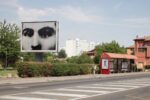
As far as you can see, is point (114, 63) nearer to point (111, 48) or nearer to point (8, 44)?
point (8, 44)

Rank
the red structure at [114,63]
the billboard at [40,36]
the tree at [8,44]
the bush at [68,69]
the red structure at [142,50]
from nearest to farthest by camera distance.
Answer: the bush at [68,69], the billboard at [40,36], the red structure at [114,63], the tree at [8,44], the red structure at [142,50]

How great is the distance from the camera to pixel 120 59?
55.2 m

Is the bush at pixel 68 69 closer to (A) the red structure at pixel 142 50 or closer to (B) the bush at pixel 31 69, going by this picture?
(B) the bush at pixel 31 69

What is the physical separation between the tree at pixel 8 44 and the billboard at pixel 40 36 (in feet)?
96.6

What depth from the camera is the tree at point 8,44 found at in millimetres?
72750

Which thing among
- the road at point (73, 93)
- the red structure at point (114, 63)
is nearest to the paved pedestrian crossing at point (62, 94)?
the road at point (73, 93)

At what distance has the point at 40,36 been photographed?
1693 inches

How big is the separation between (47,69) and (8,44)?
34806mm

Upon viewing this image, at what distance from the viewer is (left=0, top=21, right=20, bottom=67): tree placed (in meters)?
72.8

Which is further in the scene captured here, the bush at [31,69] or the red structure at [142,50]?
the red structure at [142,50]

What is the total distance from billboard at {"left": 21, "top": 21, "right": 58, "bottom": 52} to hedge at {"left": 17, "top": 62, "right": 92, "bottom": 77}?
2.31 m

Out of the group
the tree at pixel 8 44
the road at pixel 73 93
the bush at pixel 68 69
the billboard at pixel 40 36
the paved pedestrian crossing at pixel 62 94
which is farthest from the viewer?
the tree at pixel 8 44

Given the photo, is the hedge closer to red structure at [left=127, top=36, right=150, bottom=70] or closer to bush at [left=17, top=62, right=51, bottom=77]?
bush at [left=17, top=62, right=51, bottom=77]

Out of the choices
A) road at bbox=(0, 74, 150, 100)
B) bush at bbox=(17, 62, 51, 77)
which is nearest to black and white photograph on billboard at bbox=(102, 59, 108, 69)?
bush at bbox=(17, 62, 51, 77)
